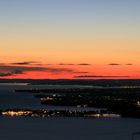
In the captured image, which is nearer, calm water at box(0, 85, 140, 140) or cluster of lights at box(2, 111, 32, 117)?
calm water at box(0, 85, 140, 140)

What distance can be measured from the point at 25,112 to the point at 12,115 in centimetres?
483

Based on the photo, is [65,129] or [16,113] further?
[16,113]

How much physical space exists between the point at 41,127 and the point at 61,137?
973 cm

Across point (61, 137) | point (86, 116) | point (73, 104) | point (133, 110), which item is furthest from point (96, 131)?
point (73, 104)

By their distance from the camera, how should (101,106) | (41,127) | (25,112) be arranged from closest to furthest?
(41,127)
(25,112)
(101,106)

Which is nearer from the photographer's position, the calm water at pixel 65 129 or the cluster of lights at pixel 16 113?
the calm water at pixel 65 129

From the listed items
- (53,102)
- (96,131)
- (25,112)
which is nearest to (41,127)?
(96,131)

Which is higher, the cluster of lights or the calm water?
the cluster of lights

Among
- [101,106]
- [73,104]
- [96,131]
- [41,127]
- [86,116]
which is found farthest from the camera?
[73,104]

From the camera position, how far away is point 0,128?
6812cm

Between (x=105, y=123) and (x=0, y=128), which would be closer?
(x=0, y=128)

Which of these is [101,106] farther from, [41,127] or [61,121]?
[41,127]

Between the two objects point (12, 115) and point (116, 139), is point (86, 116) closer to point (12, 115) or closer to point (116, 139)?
point (12, 115)

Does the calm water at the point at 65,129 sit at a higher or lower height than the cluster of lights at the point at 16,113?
lower
